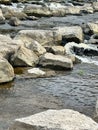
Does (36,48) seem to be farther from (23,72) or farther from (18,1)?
(18,1)

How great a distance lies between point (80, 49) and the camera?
861 inches

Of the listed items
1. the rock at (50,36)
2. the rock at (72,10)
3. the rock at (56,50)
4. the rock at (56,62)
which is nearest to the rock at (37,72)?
the rock at (56,62)

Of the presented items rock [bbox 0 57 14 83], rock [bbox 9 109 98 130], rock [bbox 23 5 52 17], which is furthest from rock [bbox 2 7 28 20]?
rock [bbox 9 109 98 130]

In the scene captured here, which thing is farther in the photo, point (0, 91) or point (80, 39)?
point (80, 39)

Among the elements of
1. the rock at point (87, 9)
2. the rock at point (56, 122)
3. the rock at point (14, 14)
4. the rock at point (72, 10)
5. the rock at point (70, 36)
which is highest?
the rock at point (56, 122)

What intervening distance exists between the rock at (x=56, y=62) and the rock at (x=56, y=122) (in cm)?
923

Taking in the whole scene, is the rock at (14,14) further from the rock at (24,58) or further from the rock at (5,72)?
the rock at (5,72)

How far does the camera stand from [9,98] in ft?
42.5

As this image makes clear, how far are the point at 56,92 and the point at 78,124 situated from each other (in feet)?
21.4

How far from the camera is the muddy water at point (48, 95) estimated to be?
1180 cm

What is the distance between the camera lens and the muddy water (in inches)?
464

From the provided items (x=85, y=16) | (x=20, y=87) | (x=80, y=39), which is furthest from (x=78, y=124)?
(x=85, y=16)

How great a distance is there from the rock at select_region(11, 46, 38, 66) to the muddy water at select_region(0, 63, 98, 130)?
68.7 inches

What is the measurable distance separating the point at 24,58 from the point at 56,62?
1.39 meters
